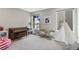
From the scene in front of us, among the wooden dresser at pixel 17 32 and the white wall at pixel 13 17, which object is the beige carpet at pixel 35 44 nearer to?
the wooden dresser at pixel 17 32

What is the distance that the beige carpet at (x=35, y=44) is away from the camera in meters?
1.26

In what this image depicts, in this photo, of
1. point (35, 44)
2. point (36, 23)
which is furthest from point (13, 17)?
point (35, 44)

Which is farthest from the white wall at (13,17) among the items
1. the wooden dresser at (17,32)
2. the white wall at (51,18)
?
the white wall at (51,18)

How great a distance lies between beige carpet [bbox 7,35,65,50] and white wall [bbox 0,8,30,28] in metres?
0.22

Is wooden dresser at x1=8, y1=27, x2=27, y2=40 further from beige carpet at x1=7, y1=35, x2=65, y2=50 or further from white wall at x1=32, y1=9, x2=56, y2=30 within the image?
white wall at x1=32, y1=9, x2=56, y2=30

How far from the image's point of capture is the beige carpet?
4.13 ft

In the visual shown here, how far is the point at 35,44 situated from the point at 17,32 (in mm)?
294

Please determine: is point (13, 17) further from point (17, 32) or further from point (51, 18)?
point (51, 18)

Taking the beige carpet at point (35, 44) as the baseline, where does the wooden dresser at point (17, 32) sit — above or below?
above

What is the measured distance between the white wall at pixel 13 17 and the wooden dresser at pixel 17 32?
5 cm

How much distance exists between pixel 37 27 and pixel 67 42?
1.50ft

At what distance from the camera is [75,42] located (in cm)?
128

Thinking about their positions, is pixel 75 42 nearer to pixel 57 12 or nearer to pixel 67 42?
pixel 67 42
